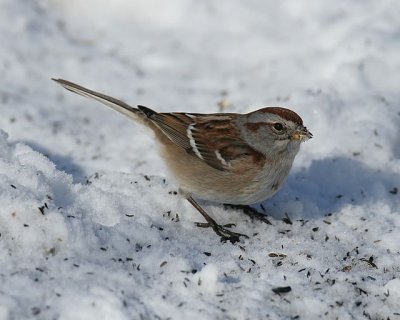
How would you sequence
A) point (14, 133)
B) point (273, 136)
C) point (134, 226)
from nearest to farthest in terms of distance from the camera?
point (134, 226) < point (273, 136) < point (14, 133)

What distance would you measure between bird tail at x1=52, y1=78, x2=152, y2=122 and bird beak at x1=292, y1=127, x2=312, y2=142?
1228 mm

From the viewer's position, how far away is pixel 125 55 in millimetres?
8836

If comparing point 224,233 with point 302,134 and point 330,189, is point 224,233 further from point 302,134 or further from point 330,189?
point 330,189

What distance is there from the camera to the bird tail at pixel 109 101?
5809 millimetres

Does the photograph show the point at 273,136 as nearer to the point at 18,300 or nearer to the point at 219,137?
the point at 219,137

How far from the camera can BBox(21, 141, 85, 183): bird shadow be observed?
252 inches

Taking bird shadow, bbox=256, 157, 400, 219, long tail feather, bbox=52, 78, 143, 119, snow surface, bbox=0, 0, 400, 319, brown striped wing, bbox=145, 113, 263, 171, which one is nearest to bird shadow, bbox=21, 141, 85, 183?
snow surface, bbox=0, 0, 400, 319

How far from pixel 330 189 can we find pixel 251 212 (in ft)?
2.93

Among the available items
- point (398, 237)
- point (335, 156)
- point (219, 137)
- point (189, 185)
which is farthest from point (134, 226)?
point (335, 156)

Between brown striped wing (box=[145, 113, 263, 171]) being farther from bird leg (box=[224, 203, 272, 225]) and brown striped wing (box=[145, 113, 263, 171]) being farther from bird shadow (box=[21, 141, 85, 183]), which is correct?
bird shadow (box=[21, 141, 85, 183])

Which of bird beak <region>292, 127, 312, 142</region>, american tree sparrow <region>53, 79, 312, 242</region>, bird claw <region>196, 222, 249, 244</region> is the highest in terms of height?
bird beak <region>292, 127, 312, 142</region>

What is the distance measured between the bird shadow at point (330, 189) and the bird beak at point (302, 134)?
554 mm

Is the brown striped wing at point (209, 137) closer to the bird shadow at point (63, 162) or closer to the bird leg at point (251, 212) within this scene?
the bird leg at point (251, 212)

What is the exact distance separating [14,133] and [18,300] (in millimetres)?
3373
